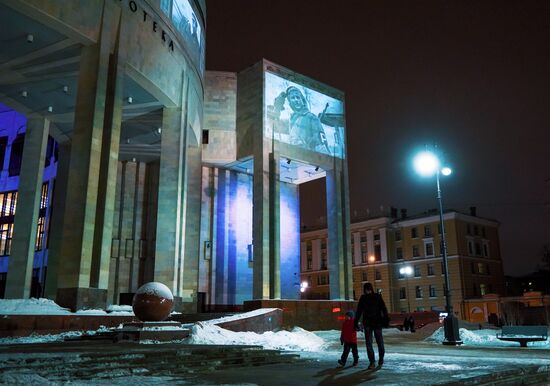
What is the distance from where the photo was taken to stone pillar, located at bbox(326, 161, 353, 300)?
38.0m

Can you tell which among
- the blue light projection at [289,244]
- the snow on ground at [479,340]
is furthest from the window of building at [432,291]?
the snow on ground at [479,340]

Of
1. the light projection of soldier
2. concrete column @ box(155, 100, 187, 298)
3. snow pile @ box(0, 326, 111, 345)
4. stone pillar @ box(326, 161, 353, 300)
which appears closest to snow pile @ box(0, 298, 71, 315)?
snow pile @ box(0, 326, 111, 345)

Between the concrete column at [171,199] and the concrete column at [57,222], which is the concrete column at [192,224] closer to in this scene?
the concrete column at [171,199]

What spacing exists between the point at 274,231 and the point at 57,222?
14072 millimetres

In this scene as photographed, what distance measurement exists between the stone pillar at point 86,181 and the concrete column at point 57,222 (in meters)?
10.0

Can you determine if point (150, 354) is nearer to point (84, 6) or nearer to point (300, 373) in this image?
point (300, 373)

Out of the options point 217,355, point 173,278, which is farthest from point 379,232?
point 217,355

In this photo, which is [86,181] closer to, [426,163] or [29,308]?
[29,308]

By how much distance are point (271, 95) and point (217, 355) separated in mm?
27430

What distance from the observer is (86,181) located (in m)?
21.4

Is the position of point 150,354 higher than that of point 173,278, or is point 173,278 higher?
point 173,278

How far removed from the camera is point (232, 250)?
38062 mm

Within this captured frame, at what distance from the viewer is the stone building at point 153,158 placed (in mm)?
21750

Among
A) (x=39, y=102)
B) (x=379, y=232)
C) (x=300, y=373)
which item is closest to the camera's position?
(x=300, y=373)
